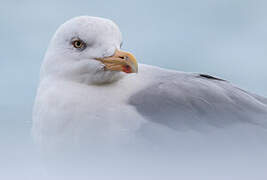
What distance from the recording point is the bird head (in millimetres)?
2748

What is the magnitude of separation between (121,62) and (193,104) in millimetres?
530

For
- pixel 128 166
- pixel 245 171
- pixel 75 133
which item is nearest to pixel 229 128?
pixel 245 171

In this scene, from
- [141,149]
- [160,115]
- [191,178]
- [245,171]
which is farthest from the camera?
[160,115]

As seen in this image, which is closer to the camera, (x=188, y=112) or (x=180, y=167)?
(x=180, y=167)

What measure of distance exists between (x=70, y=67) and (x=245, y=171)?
1.20m

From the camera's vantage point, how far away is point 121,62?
106 inches

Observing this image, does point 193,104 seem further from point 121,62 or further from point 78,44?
point 78,44

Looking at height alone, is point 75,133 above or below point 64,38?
below

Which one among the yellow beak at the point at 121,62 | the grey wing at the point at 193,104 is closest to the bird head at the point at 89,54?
the yellow beak at the point at 121,62

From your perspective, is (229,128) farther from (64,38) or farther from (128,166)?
(64,38)

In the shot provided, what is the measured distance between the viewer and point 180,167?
217 cm

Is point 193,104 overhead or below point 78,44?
below

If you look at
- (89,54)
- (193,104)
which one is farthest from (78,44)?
(193,104)

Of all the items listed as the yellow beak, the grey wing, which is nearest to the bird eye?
the yellow beak
